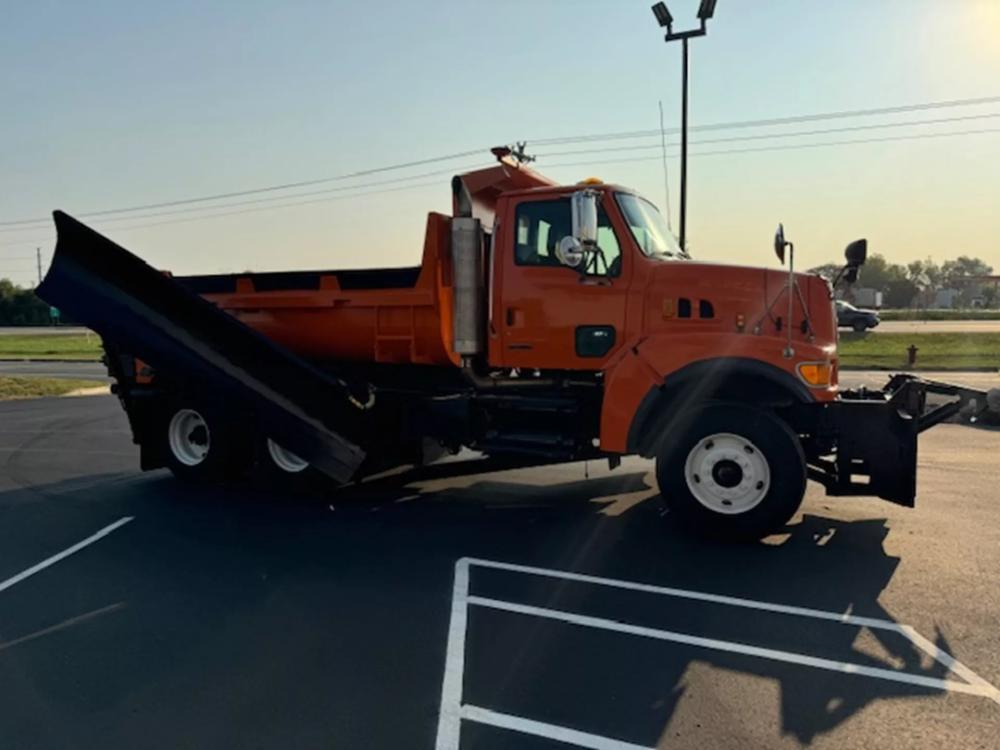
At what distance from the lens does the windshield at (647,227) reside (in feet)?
20.1

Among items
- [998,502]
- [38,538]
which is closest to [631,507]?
[998,502]

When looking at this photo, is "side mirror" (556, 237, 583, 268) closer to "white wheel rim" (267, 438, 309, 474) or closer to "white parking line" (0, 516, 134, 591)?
"white wheel rim" (267, 438, 309, 474)

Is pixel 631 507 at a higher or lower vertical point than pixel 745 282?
lower

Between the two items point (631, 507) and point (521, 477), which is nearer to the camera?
point (631, 507)

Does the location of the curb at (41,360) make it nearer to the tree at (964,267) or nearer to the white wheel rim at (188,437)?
the white wheel rim at (188,437)

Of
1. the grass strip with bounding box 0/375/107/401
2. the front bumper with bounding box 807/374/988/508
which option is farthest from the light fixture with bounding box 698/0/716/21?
the grass strip with bounding box 0/375/107/401

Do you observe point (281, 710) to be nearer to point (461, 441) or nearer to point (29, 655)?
point (29, 655)

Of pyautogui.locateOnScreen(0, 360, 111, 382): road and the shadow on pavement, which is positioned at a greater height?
pyautogui.locateOnScreen(0, 360, 111, 382): road

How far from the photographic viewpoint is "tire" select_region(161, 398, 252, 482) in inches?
304

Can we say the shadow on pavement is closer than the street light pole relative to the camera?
Yes

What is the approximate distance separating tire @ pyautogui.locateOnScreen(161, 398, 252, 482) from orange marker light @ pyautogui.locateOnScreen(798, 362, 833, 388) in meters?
5.55

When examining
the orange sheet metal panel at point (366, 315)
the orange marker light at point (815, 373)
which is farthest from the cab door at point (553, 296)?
the orange marker light at point (815, 373)

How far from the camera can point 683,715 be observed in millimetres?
3176

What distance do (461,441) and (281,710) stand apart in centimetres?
365
